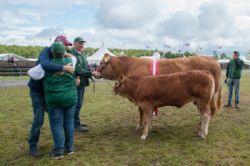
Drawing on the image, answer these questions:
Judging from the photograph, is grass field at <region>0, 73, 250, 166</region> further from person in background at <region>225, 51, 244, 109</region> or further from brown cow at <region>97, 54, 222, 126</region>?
person in background at <region>225, 51, 244, 109</region>

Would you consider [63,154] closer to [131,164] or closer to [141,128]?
[131,164]

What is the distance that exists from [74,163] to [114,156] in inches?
30.7

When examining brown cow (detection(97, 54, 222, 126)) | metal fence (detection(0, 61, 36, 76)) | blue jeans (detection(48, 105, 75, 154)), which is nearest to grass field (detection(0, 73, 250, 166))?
blue jeans (detection(48, 105, 75, 154))

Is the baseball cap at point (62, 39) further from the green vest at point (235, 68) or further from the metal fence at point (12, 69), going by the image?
the metal fence at point (12, 69)

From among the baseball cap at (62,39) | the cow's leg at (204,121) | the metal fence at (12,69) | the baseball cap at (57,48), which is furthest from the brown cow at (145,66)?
the metal fence at (12,69)

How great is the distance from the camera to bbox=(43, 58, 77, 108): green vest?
582cm

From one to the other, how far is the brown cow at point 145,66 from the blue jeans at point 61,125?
7.98 feet

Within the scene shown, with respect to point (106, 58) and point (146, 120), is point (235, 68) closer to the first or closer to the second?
point (106, 58)

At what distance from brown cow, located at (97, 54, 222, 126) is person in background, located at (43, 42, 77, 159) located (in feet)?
7.96

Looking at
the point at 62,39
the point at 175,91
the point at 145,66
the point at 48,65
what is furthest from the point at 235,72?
the point at 48,65

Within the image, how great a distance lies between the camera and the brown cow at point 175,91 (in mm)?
7336

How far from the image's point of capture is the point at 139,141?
723cm

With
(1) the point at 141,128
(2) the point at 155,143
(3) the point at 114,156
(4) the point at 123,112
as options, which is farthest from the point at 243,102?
(3) the point at 114,156

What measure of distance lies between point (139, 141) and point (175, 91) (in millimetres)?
1330
